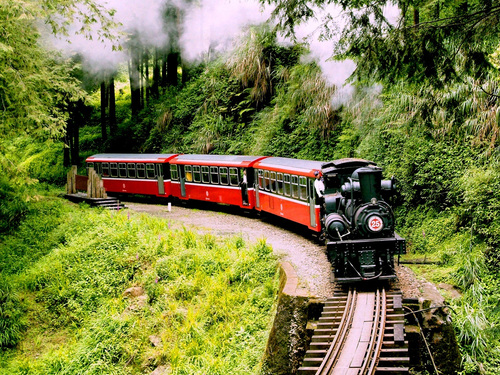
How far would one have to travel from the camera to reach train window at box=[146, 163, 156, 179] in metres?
20.5

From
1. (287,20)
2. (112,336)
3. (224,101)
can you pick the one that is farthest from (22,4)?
(224,101)

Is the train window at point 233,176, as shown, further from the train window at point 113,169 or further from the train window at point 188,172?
the train window at point 113,169

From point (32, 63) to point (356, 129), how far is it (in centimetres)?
983

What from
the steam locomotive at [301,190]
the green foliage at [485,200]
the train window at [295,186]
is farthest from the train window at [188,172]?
the green foliage at [485,200]

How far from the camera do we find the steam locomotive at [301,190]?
858cm

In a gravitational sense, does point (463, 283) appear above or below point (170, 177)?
below

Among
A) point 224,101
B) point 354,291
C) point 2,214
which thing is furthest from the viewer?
point 224,101

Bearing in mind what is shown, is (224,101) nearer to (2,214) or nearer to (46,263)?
(2,214)

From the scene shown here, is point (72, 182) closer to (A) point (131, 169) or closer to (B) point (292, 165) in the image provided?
(A) point (131, 169)


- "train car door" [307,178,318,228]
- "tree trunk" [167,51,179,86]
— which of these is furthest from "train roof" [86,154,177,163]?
"train car door" [307,178,318,228]

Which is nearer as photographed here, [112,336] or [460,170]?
[112,336]

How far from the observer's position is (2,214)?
15602mm

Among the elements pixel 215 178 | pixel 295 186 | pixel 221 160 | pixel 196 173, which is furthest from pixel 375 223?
pixel 196 173

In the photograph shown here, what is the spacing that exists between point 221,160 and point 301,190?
5.60 meters
